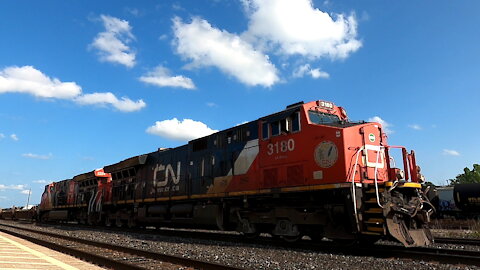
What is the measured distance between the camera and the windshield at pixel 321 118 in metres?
10.1

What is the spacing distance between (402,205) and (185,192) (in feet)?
28.9

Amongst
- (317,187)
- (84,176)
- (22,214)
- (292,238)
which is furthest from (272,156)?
(22,214)

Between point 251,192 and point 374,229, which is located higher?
point 251,192

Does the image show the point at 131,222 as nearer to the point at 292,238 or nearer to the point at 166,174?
the point at 166,174

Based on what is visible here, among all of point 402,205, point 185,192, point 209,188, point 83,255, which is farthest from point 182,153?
point 402,205

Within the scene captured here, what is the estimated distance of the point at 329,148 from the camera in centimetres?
930

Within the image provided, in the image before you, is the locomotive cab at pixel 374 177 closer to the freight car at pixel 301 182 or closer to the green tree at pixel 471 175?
the freight car at pixel 301 182

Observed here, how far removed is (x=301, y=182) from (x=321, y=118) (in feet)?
6.55

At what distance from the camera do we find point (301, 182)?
32.3ft

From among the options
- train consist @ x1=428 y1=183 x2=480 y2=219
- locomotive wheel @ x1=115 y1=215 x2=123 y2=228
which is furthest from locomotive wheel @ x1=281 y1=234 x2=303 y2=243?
train consist @ x1=428 y1=183 x2=480 y2=219

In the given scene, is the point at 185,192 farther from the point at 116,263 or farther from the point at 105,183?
the point at 105,183

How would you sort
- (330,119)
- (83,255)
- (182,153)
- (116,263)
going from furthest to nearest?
(182,153)
(330,119)
(83,255)
(116,263)

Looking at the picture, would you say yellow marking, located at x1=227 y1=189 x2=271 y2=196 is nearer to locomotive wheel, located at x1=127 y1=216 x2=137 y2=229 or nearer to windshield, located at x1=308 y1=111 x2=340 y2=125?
windshield, located at x1=308 y1=111 x2=340 y2=125

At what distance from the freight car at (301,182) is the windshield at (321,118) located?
0.04 metres
